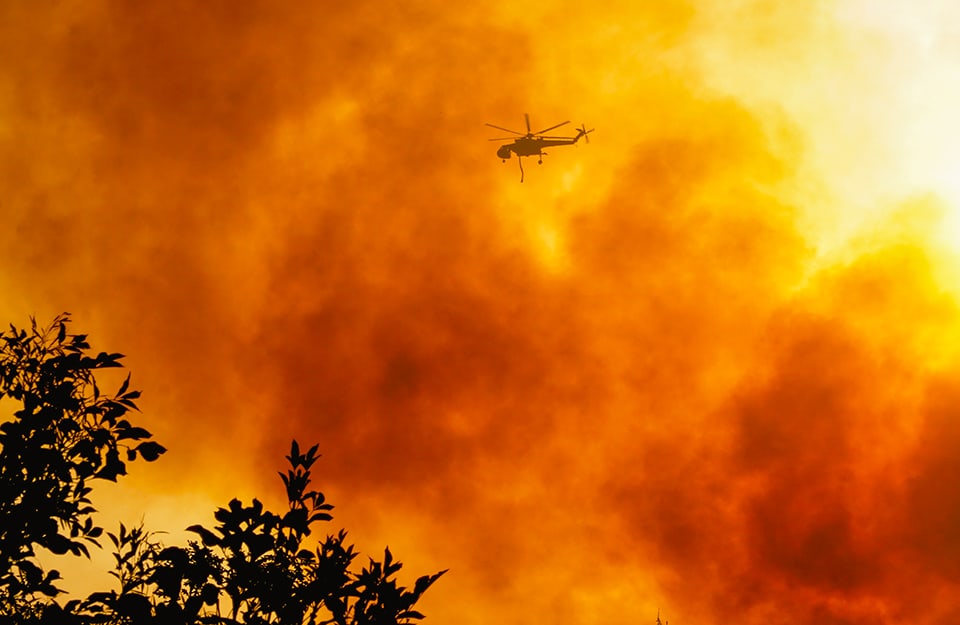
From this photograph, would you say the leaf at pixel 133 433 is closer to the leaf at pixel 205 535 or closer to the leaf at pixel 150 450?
the leaf at pixel 150 450

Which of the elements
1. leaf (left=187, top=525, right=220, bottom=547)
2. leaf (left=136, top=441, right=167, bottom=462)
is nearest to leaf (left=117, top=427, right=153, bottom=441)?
leaf (left=136, top=441, right=167, bottom=462)

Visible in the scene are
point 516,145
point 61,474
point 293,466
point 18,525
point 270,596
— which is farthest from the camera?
point 516,145

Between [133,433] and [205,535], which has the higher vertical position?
[133,433]

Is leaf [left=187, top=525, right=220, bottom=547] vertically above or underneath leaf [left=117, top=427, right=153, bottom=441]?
underneath

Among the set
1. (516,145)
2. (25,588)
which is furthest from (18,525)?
(516,145)

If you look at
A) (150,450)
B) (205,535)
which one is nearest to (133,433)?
(150,450)

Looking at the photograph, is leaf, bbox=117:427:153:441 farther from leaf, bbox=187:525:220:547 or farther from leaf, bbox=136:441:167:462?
leaf, bbox=187:525:220:547

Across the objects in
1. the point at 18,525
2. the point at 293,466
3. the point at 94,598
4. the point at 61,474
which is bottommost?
the point at 94,598

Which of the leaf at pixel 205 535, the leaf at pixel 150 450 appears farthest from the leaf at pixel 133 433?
the leaf at pixel 205 535

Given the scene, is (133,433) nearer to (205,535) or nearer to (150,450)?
(150,450)

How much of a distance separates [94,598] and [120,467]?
2.22 meters

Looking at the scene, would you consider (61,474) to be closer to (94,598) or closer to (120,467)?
(120,467)

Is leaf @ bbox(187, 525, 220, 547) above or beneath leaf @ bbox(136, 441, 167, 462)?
beneath

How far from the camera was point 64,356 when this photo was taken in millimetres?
14602
